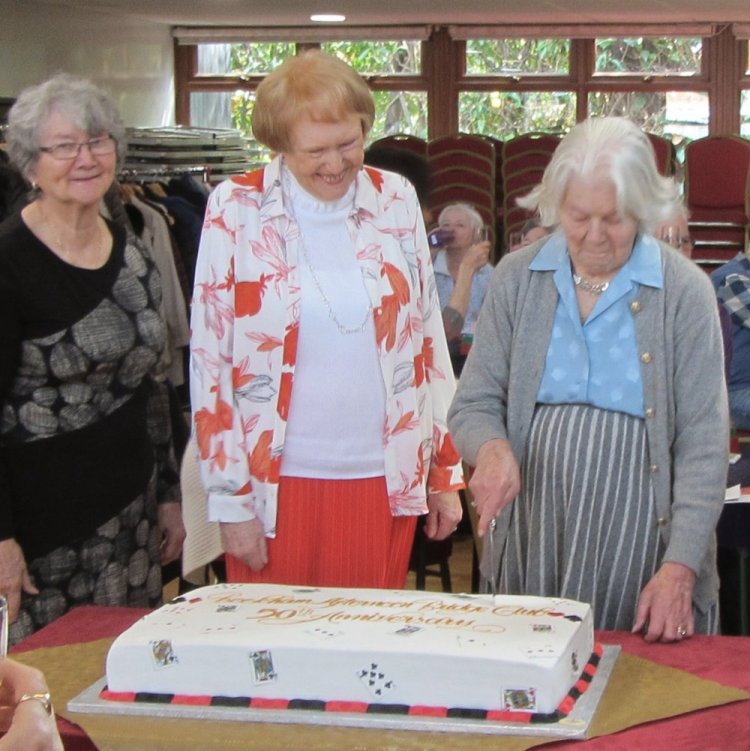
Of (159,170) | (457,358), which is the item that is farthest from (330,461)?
(159,170)

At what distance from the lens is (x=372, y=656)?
160cm

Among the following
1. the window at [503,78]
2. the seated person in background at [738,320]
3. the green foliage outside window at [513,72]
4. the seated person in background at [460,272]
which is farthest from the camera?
the green foliage outside window at [513,72]

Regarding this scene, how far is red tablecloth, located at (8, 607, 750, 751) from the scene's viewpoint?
1540 mm

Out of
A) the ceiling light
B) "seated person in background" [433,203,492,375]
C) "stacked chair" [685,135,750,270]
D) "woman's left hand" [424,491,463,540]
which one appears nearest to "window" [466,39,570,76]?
the ceiling light

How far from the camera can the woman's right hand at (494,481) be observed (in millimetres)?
1931

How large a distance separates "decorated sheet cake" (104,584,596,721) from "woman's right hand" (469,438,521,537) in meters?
0.18

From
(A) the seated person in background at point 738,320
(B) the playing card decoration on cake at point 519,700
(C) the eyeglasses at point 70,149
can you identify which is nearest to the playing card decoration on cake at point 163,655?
(B) the playing card decoration on cake at point 519,700

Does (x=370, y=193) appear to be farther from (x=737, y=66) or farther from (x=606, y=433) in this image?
(x=737, y=66)

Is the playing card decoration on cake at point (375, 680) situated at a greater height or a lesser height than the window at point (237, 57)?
lesser

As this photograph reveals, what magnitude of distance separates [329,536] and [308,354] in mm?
316

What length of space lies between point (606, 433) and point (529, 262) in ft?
0.97

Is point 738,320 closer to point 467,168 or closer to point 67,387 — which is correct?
point 67,387

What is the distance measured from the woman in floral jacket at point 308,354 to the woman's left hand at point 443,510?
12 cm

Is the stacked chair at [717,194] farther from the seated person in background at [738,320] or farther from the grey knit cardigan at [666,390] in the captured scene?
the grey knit cardigan at [666,390]
